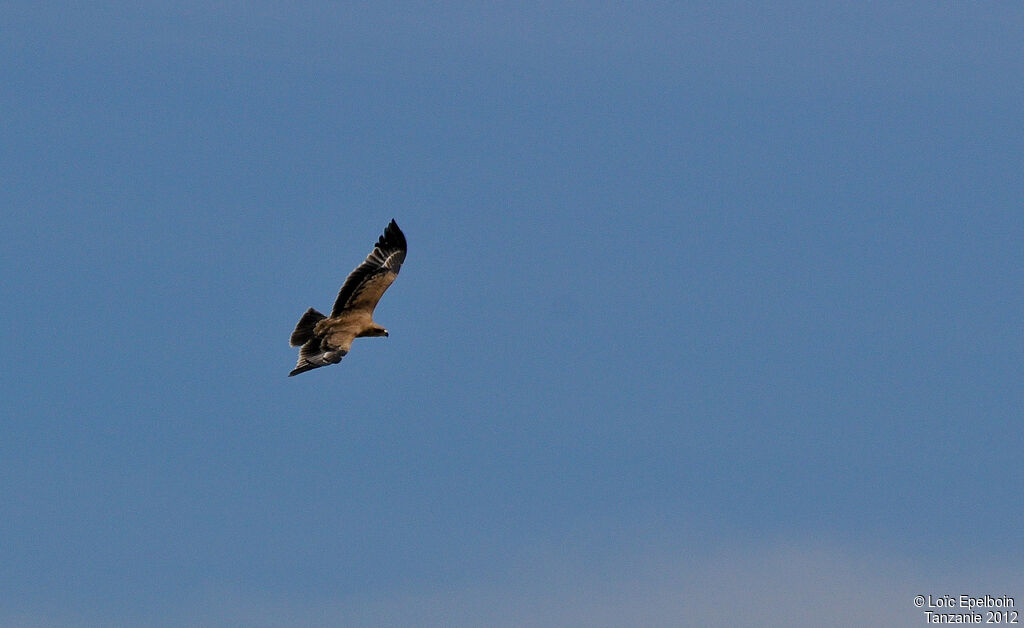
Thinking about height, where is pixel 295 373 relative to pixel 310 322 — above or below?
below

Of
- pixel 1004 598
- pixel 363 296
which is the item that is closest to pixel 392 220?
pixel 363 296

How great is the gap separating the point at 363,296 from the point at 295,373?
5.55 metres

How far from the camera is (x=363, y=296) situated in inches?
1863

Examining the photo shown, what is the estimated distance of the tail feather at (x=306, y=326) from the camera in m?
45.7

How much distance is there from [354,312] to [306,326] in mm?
1734

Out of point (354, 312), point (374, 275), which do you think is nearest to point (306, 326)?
point (354, 312)

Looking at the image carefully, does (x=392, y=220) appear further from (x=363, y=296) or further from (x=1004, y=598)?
(x=1004, y=598)

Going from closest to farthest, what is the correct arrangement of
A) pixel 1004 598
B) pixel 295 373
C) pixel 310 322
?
pixel 1004 598 → pixel 295 373 → pixel 310 322

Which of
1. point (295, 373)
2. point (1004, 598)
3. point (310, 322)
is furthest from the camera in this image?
point (310, 322)

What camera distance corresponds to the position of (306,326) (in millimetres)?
46031

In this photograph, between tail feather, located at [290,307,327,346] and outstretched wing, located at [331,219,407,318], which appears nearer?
tail feather, located at [290,307,327,346]

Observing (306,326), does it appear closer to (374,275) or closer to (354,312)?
(354,312)

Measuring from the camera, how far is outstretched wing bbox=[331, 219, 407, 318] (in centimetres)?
4722

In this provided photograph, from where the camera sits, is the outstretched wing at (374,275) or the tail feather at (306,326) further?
the outstretched wing at (374,275)
